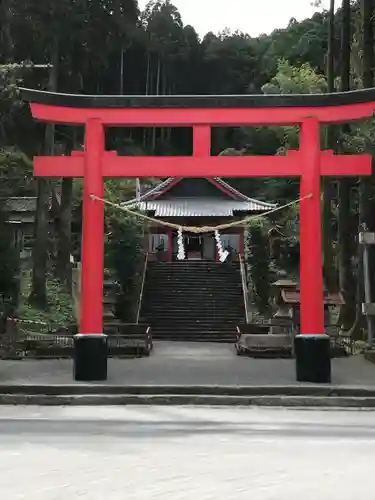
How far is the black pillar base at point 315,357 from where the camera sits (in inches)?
450

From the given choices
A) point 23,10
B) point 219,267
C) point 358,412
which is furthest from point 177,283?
point 358,412

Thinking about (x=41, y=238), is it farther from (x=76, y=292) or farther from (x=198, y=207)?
(x=198, y=207)

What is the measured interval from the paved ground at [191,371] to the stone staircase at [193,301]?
28.3 ft

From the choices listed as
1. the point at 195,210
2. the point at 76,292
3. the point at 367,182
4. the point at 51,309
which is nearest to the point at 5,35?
the point at 51,309

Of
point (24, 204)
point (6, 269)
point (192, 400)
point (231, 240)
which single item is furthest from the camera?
point (231, 240)

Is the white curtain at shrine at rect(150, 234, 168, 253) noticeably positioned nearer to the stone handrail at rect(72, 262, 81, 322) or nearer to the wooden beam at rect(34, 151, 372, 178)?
the stone handrail at rect(72, 262, 81, 322)

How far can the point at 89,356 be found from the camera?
1151 centimetres

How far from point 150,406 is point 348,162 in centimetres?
567

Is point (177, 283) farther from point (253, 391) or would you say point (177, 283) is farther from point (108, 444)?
point (108, 444)

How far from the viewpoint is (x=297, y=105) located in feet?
39.1

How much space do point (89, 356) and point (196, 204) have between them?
26074mm

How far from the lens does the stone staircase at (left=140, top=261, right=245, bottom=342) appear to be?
26.0 m

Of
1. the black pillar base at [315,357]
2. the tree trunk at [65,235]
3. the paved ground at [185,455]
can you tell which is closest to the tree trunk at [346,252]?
the black pillar base at [315,357]

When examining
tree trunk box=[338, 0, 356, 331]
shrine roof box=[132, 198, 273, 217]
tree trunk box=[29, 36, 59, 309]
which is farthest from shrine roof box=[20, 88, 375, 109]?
shrine roof box=[132, 198, 273, 217]
